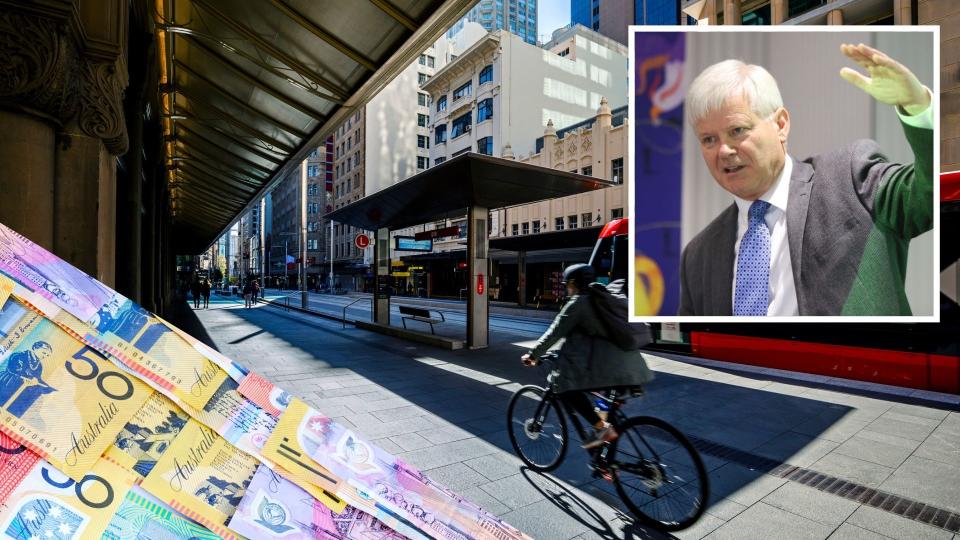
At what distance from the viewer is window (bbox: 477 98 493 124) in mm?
41678

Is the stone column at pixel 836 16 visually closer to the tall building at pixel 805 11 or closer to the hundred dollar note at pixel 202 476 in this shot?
the tall building at pixel 805 11

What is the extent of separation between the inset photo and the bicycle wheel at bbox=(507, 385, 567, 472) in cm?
122

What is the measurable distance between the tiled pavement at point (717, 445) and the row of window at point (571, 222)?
1921cm

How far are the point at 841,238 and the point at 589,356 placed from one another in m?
3.35

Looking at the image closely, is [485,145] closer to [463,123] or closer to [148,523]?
[463,123]

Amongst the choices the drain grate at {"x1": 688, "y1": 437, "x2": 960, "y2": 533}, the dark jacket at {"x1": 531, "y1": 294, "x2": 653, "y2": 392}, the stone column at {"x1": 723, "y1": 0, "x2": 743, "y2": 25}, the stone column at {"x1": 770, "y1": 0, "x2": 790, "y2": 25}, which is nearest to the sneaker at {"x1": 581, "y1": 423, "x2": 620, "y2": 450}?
the dark jacket at {"x1": 531, "y1": 294, "x2": 653, "y2": 392}

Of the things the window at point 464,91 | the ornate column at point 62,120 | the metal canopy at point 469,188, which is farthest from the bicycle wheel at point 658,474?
the window at point 464,91

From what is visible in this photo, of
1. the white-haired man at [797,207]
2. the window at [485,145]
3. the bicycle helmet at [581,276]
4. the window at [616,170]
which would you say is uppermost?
the window at [485,145]

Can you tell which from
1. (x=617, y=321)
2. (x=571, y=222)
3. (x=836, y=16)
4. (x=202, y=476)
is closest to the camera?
(x=202, y=476)

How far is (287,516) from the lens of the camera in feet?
3.93

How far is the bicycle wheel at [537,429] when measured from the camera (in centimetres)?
404

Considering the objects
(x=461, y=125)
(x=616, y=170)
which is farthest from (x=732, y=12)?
(x=461, y=125)

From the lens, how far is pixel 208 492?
1169 millimetres

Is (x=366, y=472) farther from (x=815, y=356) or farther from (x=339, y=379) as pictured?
(x=815, y=356)
